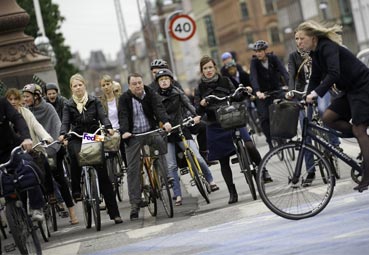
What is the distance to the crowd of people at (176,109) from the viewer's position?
11.4m

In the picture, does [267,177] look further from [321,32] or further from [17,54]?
[17,54]

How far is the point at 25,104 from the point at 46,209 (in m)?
2.17

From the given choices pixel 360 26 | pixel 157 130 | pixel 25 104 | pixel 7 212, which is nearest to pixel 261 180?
pixel 7 212

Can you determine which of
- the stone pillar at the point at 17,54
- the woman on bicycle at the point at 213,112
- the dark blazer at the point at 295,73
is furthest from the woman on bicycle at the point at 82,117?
the stone pillar at the point at 17,54

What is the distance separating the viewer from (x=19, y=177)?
11.5 metres

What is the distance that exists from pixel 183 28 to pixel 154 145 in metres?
11.8

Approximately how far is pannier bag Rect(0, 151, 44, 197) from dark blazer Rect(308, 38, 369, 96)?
8.96 feet

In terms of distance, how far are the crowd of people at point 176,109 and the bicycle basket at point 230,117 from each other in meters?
0.52

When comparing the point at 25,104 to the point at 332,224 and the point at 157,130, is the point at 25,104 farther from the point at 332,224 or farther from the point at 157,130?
the point at 332,224

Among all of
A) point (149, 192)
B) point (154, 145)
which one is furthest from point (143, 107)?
point (149, 192)

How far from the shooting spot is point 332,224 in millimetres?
10758

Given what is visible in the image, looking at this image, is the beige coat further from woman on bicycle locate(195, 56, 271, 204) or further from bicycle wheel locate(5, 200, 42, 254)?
bicycle wheel locate(5, 200, 42, 254)

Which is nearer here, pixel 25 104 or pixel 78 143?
pixel 78 143

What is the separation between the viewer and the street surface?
996 cm
